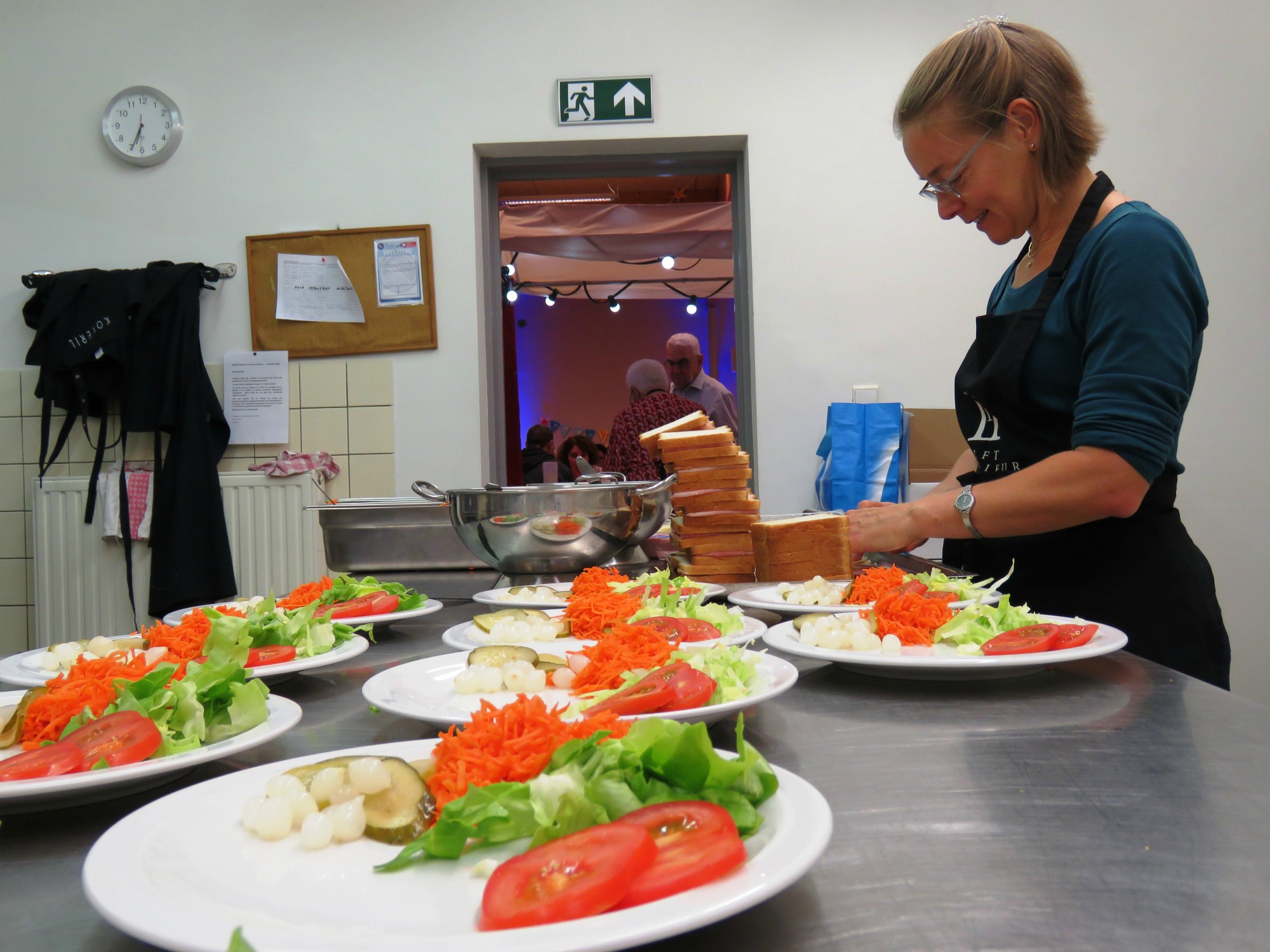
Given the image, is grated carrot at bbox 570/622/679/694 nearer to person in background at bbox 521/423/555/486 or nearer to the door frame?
the door frame

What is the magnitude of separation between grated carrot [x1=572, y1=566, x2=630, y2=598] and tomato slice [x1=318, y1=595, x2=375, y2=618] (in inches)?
12.6

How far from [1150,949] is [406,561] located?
187 cm

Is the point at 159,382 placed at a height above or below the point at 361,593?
above

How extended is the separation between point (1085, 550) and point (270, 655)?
130cm

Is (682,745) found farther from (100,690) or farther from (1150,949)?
(100,690)

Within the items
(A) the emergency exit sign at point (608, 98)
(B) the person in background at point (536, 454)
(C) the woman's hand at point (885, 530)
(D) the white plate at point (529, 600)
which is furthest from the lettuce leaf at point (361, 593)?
(B) the person in background at point (536, 454)

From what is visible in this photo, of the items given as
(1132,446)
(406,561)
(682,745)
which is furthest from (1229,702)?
(406,561)

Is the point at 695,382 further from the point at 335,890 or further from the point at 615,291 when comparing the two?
the point at 335,890

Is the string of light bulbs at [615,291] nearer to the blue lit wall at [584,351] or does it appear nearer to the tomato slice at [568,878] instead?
the blue lit wall at [584,351]

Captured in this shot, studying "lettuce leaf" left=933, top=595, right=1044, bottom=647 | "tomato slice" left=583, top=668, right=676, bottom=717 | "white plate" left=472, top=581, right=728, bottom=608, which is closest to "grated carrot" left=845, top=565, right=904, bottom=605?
"lettuce leaf" left=933, top=595, right=1044, bottom=647

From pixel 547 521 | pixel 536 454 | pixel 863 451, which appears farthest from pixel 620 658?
pixel 536 454

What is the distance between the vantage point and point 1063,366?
1619 millimetres

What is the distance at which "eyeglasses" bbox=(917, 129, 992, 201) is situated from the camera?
1.67 m

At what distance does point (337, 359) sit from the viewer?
12.5ft
